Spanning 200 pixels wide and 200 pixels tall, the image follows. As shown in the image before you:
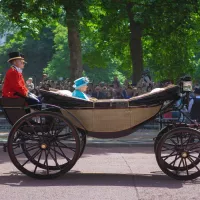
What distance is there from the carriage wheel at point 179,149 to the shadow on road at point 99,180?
0.13 meters

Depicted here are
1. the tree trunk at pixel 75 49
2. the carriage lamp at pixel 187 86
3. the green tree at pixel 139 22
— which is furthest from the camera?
the green tree at pixel 139 22

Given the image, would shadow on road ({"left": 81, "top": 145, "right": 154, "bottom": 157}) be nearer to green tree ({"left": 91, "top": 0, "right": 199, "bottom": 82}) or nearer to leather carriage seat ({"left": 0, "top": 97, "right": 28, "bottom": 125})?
leather carriage seat ({"left": 0, "top": 97, "right": 28, "bottom": 125})

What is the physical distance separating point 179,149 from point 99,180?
3.97 ft

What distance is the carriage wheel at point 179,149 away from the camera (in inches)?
321

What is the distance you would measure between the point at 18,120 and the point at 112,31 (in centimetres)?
2171

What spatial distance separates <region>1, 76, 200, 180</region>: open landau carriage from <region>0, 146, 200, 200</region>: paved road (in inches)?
9.5

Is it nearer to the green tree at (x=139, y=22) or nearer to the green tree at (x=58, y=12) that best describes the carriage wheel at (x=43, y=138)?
the green tree at (x=58, y=12)

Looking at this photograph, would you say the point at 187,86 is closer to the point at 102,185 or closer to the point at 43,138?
the point at 102,185

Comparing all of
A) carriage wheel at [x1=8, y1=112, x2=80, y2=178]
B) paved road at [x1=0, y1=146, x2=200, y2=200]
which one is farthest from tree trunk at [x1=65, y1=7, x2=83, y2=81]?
carriage wheel at [x1=8, y1=112, x2=80, y2=178]

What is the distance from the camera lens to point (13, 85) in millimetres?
8672

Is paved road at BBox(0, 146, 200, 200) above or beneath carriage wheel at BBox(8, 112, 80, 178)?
beneath

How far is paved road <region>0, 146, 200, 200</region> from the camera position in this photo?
286 inches

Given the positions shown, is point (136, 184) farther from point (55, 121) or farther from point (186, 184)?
point (55, 121)

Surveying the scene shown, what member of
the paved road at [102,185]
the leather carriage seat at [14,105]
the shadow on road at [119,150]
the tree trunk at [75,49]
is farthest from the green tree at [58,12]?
the leather carriage seat at [14,105]
